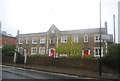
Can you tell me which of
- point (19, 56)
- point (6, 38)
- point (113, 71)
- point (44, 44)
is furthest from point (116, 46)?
point (6, 38)

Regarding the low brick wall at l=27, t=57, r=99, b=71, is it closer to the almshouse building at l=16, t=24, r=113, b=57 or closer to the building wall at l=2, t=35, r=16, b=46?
the almshouse building at l=16, t=24, r=113, b=57

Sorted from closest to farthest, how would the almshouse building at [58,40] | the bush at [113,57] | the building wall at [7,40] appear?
the bush at [113,57], the almshouse building at [58,40], the building wall at [7,40]

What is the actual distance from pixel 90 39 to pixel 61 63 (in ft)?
41.3

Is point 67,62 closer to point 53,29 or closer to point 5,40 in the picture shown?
point 53,29

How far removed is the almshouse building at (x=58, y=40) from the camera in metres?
28.4

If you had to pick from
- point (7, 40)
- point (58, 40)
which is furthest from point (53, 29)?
point (7, 40)

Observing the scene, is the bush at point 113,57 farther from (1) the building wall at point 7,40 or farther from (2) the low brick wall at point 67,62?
(1) the building wall at point 7,40

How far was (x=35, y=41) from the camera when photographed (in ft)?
118

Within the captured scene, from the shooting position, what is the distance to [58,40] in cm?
3250

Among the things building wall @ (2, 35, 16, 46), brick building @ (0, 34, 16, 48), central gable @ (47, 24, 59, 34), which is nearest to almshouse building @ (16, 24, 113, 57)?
central gable @ (47, 24, 59, 34)

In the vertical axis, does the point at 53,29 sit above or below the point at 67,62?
→ above

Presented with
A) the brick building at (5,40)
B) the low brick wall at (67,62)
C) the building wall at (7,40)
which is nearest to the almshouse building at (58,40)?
the low brick wall at (67,62)

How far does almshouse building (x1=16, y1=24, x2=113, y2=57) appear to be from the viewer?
28.4 metres

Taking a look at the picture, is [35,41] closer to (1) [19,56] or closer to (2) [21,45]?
(2) [21,45]
